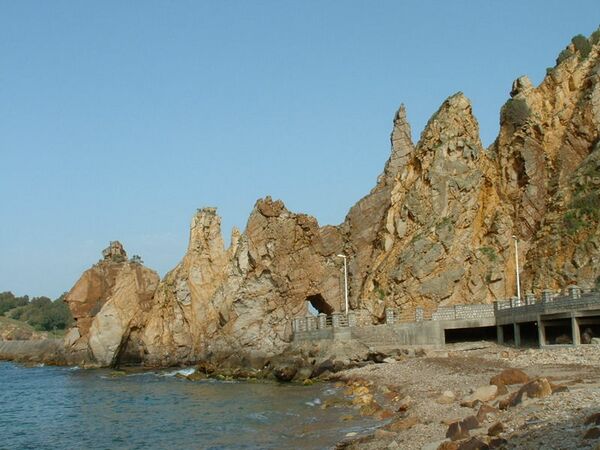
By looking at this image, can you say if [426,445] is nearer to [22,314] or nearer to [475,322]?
[475,322]

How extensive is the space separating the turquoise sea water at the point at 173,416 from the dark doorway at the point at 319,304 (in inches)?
557

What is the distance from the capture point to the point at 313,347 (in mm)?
43906

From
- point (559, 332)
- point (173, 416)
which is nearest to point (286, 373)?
point (173, 416)

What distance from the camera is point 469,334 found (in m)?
45.2

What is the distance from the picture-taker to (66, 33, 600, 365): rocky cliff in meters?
50.9

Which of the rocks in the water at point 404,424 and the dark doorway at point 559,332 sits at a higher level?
the dark doorway at point 559,332

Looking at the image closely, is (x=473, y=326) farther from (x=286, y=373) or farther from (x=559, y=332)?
(x=286, y=373)

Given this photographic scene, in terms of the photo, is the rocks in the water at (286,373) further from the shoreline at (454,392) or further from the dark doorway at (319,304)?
the dark doorway at (319,304)

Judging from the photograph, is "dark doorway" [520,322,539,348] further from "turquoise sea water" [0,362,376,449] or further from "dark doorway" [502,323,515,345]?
"turquoise sea water" [0,362,376,449]

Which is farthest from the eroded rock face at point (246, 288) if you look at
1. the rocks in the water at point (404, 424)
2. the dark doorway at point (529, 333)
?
Answer: the rocks in the water at point (404, 424)

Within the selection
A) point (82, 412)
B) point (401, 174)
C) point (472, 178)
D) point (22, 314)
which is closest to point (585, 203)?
point (472, 178)

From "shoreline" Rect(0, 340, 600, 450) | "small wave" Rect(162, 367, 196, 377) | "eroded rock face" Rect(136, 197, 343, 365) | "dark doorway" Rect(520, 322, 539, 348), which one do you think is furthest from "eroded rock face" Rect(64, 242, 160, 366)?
"dark doorway" Rect(520, 322, 539, 348)

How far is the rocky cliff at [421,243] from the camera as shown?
50875mm

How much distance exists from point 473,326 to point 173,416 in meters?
19.8
